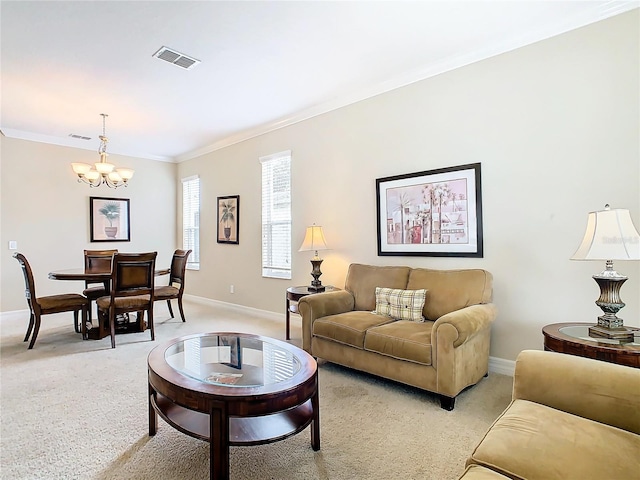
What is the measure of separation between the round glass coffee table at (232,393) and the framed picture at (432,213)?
1.80m

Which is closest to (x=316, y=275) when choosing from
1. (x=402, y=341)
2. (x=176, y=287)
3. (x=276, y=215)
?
(x=276, y=215)

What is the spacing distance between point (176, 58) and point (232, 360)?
261cm

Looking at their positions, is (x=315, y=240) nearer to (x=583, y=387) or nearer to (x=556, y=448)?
(x=583, y=387)

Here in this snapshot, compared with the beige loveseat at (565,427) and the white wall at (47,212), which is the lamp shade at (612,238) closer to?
the beige loveseat at (565,427)

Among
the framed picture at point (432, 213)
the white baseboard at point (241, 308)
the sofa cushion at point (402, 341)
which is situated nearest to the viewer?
the sofa cushion at point (402, 341)

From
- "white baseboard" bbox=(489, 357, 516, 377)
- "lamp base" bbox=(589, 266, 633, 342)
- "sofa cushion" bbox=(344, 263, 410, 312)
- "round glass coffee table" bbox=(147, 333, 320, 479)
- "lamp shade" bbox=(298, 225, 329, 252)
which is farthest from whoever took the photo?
"lamp shade" bbox=(298, 225, 329, 252)

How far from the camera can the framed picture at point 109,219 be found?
6.16 m

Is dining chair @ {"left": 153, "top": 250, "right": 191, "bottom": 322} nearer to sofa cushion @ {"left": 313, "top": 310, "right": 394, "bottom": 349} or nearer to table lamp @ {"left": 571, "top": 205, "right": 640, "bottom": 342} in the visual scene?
sofa cushion @ {"left": 313, "top": 310, "right": 394, "bottom": 349}

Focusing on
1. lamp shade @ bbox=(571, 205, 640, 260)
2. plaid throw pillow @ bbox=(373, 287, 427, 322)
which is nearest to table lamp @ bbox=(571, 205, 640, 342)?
lamp shade @ bbox=(571, 205, 640, 260)

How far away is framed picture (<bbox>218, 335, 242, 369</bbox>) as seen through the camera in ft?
7.14

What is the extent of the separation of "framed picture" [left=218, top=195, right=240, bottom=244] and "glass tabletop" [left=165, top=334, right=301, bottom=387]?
3.32 meters

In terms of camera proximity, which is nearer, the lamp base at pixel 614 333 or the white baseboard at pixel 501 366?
the lamp base at pixel 614 333

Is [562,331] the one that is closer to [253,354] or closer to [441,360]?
[441,360]

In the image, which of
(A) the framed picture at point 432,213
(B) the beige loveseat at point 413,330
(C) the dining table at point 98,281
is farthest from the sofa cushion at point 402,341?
(C) the dining table at point 98,281
